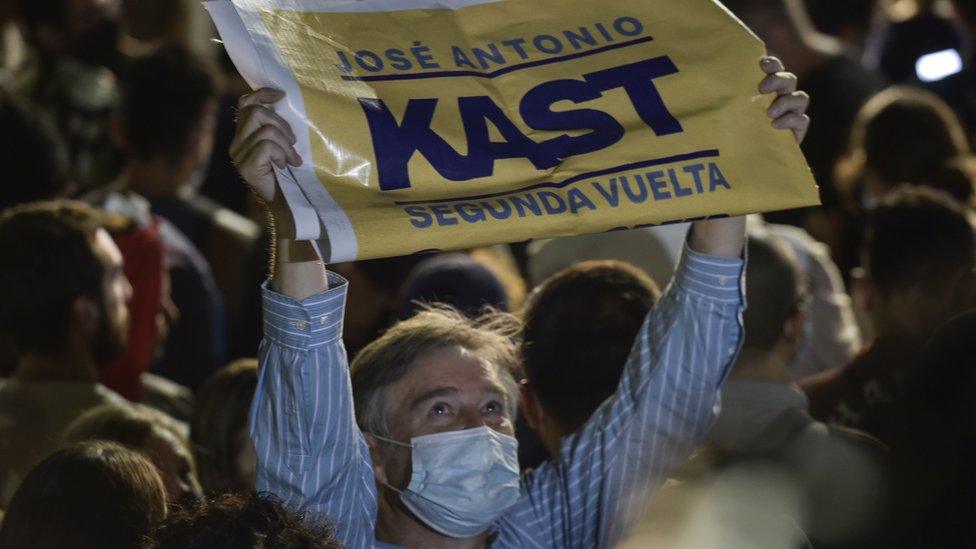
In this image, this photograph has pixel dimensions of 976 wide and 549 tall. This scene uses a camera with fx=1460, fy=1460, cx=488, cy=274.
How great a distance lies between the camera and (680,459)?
3.35 meters

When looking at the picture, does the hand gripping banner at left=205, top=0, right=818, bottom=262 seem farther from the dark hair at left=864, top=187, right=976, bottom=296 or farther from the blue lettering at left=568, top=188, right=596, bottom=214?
the dark hair at left=864, top=187, right=976, bottom=296

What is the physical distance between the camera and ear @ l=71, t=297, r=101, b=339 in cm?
416

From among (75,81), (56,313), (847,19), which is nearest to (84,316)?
(56,313)

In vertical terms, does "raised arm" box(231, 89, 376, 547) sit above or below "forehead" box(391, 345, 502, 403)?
above

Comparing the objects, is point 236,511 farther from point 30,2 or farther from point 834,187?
point 30,2

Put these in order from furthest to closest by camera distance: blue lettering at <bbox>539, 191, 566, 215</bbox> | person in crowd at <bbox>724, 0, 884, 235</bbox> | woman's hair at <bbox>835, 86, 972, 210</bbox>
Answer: person in crowd at <bbox>724, 0, 884, 235</bbox> < woman's hair at <bbox>835, 86, 972, 210</bbox> < blue lettering at <bbox>539, 191, 566, 215</bbox>

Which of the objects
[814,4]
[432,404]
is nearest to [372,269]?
[432,404]

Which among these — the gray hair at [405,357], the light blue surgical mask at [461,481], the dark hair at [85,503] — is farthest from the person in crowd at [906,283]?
the dark hair at [85,503]

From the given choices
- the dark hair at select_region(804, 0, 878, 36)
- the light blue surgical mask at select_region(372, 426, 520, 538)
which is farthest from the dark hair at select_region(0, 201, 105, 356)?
the dark hair at select_region(804, 0, 878, 36)

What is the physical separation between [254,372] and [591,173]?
144 centimetres

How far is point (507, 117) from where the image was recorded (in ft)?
9.53

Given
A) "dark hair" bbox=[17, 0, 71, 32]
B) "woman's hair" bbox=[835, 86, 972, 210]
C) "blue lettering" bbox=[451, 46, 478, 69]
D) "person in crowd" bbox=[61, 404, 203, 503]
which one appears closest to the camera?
"blue lettering" bbox=[451, 46, 478, 69]

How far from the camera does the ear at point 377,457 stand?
316 centimetres

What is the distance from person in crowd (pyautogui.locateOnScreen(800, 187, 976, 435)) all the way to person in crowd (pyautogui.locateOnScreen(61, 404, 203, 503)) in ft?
5.55
